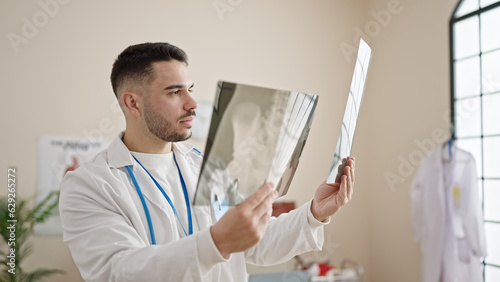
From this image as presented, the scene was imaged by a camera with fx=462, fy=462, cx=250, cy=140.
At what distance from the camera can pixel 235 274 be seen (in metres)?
1.62

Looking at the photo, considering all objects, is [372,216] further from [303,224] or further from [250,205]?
[250,205]

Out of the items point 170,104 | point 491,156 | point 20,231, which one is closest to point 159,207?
point 170,104

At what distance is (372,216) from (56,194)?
3016 mm

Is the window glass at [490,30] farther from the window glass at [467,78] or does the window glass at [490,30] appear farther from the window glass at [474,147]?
the window glass at [474,147]

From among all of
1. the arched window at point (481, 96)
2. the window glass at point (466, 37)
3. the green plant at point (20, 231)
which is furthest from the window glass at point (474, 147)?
the green plant at point (20, 231)

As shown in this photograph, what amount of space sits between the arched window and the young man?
258 centimetres

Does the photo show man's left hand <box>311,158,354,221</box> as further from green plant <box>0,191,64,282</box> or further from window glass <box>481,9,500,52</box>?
window glass <box>481,9,500,52</box>

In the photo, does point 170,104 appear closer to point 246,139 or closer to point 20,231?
point 246,139

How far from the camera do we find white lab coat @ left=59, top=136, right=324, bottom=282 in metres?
1.10

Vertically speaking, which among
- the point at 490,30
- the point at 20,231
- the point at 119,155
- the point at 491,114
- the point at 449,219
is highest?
the point at 490,30

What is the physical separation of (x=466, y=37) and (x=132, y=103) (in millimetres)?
3176

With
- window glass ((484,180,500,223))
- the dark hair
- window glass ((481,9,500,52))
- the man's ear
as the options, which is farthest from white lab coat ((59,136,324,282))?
window glass ((481,9,500,52))

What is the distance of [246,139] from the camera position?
3.55ft

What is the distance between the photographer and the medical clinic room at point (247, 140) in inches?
44.8
